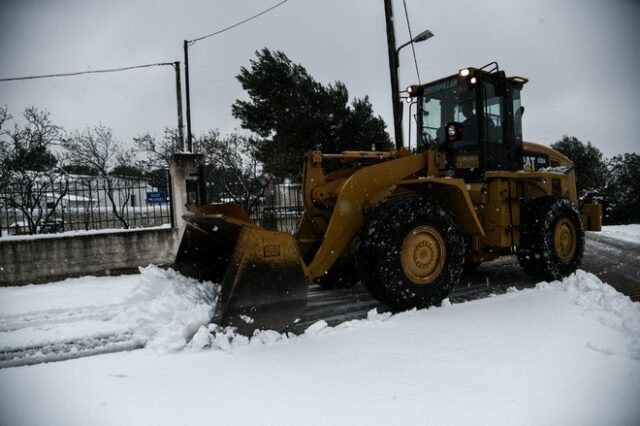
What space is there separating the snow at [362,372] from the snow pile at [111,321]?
0.08ft

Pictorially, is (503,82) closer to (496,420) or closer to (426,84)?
(426,84)

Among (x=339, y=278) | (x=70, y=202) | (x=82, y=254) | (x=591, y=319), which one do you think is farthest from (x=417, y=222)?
(x=70, y=202)

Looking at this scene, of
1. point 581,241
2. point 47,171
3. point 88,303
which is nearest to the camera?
point 88,303

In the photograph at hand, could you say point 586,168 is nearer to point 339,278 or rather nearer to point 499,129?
point 499,129

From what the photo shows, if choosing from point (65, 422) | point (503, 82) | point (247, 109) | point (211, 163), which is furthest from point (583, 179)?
point (65, 422)

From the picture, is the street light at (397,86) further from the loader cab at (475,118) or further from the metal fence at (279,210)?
the loader cab at (475,118)

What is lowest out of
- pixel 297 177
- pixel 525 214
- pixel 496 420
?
pixel 496 420

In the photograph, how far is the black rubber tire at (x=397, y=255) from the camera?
3967mm

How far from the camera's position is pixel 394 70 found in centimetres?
1139

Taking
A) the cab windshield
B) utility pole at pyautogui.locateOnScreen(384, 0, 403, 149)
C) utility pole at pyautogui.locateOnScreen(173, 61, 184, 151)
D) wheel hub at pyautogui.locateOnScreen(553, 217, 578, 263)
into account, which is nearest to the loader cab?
the cab windshield

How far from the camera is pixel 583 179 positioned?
2312 cm

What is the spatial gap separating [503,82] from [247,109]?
1608 centimetres

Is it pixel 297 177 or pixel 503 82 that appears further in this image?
pixel 297 177

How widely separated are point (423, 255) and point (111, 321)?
3299 mm
